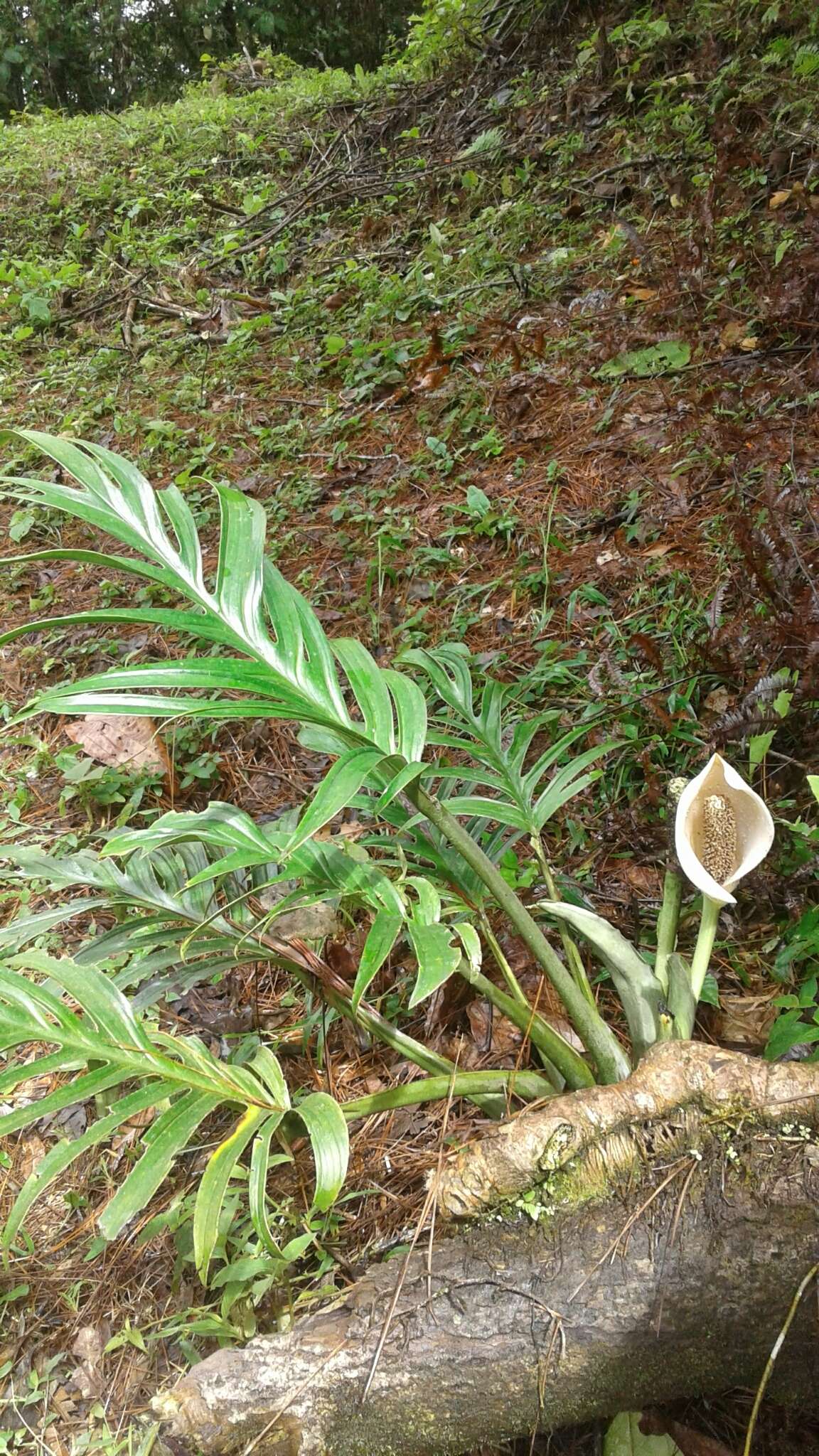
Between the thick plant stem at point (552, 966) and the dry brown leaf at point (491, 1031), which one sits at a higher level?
the thick plant stem at point (552, 966)

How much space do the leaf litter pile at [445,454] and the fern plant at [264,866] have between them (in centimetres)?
18

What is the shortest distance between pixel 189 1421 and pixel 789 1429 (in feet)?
2.30

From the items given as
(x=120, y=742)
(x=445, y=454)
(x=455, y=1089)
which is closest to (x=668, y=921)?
(x=455, y=1089)

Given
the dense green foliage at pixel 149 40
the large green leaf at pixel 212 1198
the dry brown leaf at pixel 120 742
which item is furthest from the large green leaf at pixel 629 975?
the dense green foliage at pixel 149 40

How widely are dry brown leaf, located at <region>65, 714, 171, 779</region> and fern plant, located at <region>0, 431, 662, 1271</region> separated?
963 millimetres

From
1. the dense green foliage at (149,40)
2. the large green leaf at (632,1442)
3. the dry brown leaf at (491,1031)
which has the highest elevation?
the dense green foliage at (149,40)

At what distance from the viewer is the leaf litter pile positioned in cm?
149

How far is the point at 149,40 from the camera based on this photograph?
364 inches

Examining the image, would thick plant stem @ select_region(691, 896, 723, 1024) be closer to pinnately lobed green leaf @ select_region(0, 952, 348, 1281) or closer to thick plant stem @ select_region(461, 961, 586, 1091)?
thick plant stem @ select_region(461, 961, 586, 1091)

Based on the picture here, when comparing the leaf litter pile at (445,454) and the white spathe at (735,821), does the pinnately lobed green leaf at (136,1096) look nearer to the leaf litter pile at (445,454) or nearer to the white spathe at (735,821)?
the leaf litter pile at (445,454)

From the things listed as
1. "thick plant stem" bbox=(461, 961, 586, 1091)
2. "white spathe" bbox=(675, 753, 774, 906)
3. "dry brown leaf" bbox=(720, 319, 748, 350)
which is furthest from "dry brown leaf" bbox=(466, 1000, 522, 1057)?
"dry brown leaf" bbox=(720, 319, 748, 350)

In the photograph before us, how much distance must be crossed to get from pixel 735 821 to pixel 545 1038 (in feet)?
1.30

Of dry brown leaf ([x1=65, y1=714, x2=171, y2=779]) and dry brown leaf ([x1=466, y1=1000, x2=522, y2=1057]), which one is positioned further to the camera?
dry brown leaf ([x1=65, y1=714, x2=171, y2=779])

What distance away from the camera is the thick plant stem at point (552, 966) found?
45.8 inches
